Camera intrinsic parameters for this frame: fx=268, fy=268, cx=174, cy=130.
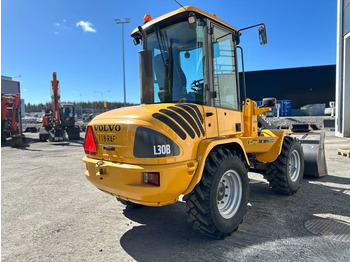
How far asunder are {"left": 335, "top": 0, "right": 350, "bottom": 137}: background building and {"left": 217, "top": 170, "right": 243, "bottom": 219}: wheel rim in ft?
44.1

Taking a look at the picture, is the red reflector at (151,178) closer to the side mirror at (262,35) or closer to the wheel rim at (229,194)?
the wheel rim at (229,194)

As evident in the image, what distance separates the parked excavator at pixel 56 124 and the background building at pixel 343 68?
1665 centimetres

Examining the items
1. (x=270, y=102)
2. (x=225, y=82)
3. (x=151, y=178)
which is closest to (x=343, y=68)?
(x=270, y=102)

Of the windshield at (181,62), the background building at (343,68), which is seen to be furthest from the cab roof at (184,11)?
the background building at (343,68)

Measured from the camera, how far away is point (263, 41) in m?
4.01

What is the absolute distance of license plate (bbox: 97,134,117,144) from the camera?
3.26m

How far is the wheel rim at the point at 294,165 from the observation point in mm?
5434

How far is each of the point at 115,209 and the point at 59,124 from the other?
49.4 feet

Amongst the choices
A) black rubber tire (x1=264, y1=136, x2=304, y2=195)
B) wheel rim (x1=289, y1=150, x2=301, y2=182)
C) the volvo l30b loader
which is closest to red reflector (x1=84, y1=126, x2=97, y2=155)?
the volvo l30b loader

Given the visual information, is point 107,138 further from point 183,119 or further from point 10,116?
point 10,116

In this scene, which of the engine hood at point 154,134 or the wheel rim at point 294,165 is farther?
the wheel rim at point 294,165

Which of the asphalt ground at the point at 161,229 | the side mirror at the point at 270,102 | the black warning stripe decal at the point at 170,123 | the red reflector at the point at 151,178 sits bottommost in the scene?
the asphalt ground at the point at 161,229

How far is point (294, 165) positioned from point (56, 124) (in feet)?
53.2

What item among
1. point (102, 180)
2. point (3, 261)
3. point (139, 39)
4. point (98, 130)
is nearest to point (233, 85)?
point (139, 39)
